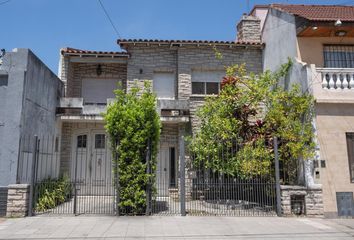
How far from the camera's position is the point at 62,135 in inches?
551

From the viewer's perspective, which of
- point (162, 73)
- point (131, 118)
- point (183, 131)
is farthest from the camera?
point (162, 73)

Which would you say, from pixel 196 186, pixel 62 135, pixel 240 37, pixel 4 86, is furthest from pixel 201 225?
pixel 240 37

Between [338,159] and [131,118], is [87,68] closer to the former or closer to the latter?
[131,118]

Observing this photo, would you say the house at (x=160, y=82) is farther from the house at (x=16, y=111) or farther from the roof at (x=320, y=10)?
the house at (x=16, y=111)

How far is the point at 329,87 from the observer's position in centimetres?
1037

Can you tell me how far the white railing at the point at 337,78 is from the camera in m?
10.4

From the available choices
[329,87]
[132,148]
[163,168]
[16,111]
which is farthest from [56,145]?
[329,87]

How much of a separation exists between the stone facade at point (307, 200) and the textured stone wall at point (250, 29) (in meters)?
8.34

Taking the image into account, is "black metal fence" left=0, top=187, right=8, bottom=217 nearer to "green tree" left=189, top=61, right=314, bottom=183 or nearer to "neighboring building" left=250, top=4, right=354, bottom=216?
"green tree" left=189, top=61, right=314, bottom=183

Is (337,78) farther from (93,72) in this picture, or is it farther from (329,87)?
(93,72)

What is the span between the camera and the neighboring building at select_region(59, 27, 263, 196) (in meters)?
13.8

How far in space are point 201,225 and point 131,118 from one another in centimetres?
361

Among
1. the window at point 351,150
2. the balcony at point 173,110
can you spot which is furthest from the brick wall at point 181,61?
the window at point 351,150

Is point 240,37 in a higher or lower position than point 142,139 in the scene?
higher
